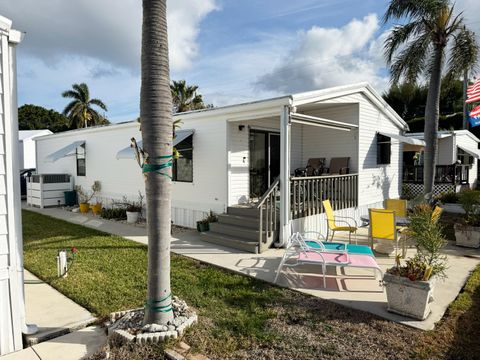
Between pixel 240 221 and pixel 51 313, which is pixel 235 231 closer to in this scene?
pixel 240 221

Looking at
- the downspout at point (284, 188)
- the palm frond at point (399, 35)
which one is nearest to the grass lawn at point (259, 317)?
the downspout at point (284, 188)

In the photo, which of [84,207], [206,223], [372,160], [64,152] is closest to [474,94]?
[372,160]

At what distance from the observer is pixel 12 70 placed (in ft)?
10.8

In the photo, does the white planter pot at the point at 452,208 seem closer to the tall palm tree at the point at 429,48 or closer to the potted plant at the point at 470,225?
the tall palm tree at the point at 429,48

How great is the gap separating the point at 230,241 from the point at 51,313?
386 centimetres

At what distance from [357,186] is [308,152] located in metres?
2.09

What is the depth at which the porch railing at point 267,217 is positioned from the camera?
6957 millimetres

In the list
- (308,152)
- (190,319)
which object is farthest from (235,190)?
(190,319)

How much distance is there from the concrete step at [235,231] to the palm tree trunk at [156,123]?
3.94m

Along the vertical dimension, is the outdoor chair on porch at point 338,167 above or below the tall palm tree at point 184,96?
below

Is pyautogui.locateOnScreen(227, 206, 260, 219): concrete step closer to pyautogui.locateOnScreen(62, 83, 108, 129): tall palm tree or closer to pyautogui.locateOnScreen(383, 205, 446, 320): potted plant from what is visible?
pyautogui.locateOnScreen(383, 205, 446, 320): potted plant

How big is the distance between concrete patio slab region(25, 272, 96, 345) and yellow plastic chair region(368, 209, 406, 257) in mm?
5389

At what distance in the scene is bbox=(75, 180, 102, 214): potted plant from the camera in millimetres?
12539

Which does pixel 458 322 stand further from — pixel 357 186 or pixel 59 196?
pixel 59 196
